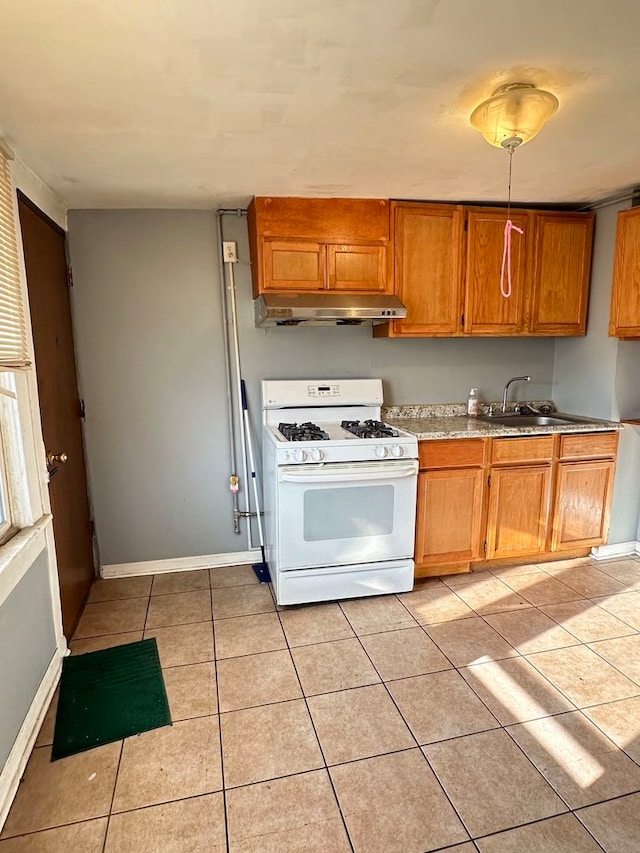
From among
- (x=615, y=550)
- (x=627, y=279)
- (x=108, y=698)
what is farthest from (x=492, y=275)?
(x=108, y=698)

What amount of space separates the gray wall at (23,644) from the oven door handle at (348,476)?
1.16 meters

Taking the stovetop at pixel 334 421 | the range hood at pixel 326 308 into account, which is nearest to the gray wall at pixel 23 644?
the stovetop at pixel 334 421

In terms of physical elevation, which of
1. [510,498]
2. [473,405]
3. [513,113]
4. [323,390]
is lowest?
[510,498]

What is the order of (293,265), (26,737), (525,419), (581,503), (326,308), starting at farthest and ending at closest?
(525,419), (581,503), (293,265), (326,308), (26,737)

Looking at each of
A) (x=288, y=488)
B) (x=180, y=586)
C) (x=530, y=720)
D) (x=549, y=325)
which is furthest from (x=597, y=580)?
(x=180, y=586)

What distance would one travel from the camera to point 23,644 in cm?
177

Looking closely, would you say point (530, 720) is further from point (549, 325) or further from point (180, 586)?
point (549, 325)

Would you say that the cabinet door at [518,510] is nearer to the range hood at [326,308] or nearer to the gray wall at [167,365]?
the gray wall at [167,365]

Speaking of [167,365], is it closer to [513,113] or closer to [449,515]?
[449,515]

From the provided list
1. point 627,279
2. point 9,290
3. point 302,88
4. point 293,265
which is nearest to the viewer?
point 302,88

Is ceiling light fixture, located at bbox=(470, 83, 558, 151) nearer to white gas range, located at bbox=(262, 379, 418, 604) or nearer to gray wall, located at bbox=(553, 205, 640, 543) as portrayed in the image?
white gas range, located at bbox=(262, 379, 418, 604)

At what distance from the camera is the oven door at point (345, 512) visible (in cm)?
255

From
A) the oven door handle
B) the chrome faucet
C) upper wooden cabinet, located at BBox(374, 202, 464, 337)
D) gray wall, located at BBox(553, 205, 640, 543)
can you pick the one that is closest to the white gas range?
the oven door handle

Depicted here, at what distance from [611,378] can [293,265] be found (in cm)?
212
